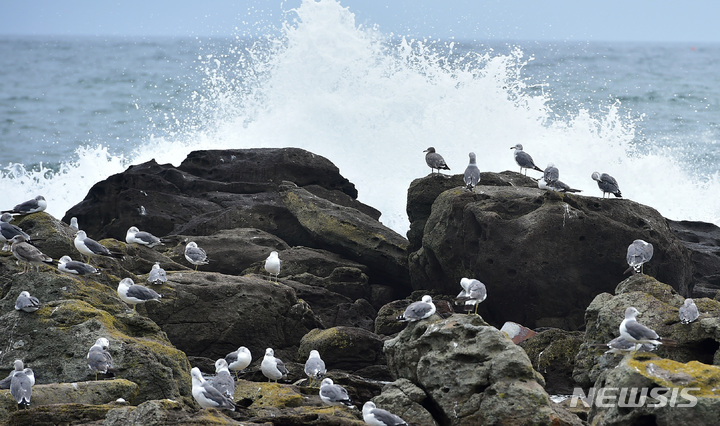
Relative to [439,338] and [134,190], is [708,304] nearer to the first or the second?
[439,338]

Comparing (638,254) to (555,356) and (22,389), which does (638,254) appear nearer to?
(555,356)

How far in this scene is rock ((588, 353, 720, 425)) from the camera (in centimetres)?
678

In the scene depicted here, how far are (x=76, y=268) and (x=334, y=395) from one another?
11.2 ft

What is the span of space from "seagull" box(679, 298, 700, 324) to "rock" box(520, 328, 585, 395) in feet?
5.21

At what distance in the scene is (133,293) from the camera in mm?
10305

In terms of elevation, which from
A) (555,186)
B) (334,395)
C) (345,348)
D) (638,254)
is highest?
(555,186)

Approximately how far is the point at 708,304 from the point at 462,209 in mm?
4466

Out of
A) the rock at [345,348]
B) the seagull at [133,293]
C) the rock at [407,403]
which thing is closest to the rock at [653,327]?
the rock at [407,403]

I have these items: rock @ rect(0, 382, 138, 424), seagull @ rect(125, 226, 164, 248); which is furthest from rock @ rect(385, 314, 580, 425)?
seagull @ rect(125, 226, 164, 248)

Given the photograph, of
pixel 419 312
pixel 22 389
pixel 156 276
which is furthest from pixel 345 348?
pixel 22 389

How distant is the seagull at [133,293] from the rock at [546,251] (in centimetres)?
466

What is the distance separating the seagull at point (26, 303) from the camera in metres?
8.78

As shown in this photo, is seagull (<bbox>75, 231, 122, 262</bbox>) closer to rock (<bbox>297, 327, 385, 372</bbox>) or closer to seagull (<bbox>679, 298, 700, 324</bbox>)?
rock (<bbox>297, 327, 385, 372</bbox>)

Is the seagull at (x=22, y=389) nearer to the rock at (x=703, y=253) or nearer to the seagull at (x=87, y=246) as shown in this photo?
the seagull at (x=87, y=246)
